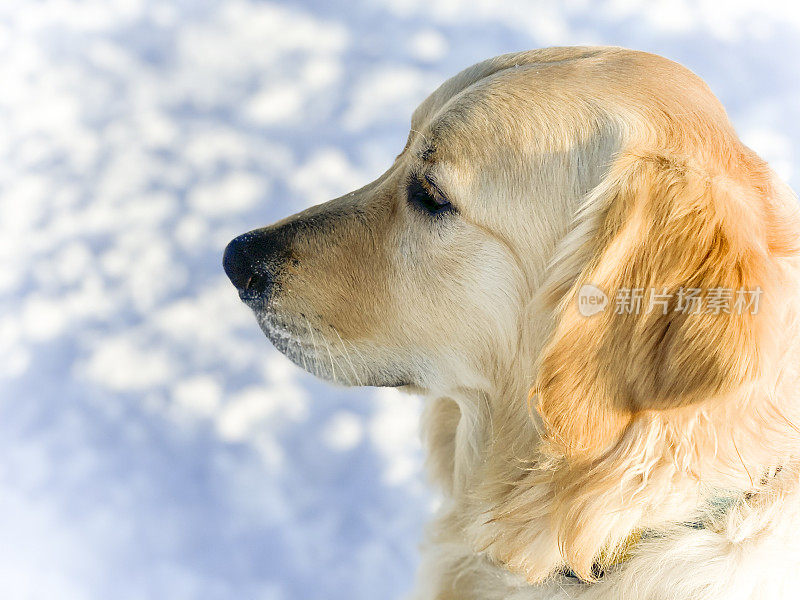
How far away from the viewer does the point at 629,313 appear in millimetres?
1580

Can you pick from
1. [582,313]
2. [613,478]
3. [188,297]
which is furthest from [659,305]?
[188,297]

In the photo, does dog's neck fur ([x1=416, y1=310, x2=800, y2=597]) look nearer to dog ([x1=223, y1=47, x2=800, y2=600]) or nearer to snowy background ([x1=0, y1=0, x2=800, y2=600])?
dog ([x1=223, y1=47, x2=800, y2=600])

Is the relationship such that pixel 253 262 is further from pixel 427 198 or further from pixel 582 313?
pixel 582 313

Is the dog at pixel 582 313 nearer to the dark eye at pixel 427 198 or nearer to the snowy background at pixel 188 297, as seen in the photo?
the dark eye at pixel 427 198

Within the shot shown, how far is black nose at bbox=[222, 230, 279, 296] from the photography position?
2.14 meters

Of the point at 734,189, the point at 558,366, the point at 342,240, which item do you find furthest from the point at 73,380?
the point at 734,189

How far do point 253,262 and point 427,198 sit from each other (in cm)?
58

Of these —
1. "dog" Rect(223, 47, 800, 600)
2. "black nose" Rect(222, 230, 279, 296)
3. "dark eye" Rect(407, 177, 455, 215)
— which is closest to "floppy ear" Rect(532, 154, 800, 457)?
"dog" Rect(223, 47, 800, 600)

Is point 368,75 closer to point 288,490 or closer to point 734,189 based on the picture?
point 288,490

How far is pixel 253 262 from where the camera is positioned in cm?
215

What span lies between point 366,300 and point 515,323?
1.50 feet

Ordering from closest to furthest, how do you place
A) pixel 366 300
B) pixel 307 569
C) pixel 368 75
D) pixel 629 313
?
pixel 629 313 → pixel 366 300 → pixel 307 569 → pixel 368 75

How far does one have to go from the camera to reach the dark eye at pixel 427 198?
77.2 inches

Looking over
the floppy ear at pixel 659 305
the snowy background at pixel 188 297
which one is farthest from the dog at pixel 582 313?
the snowy background at pixel 188 297
